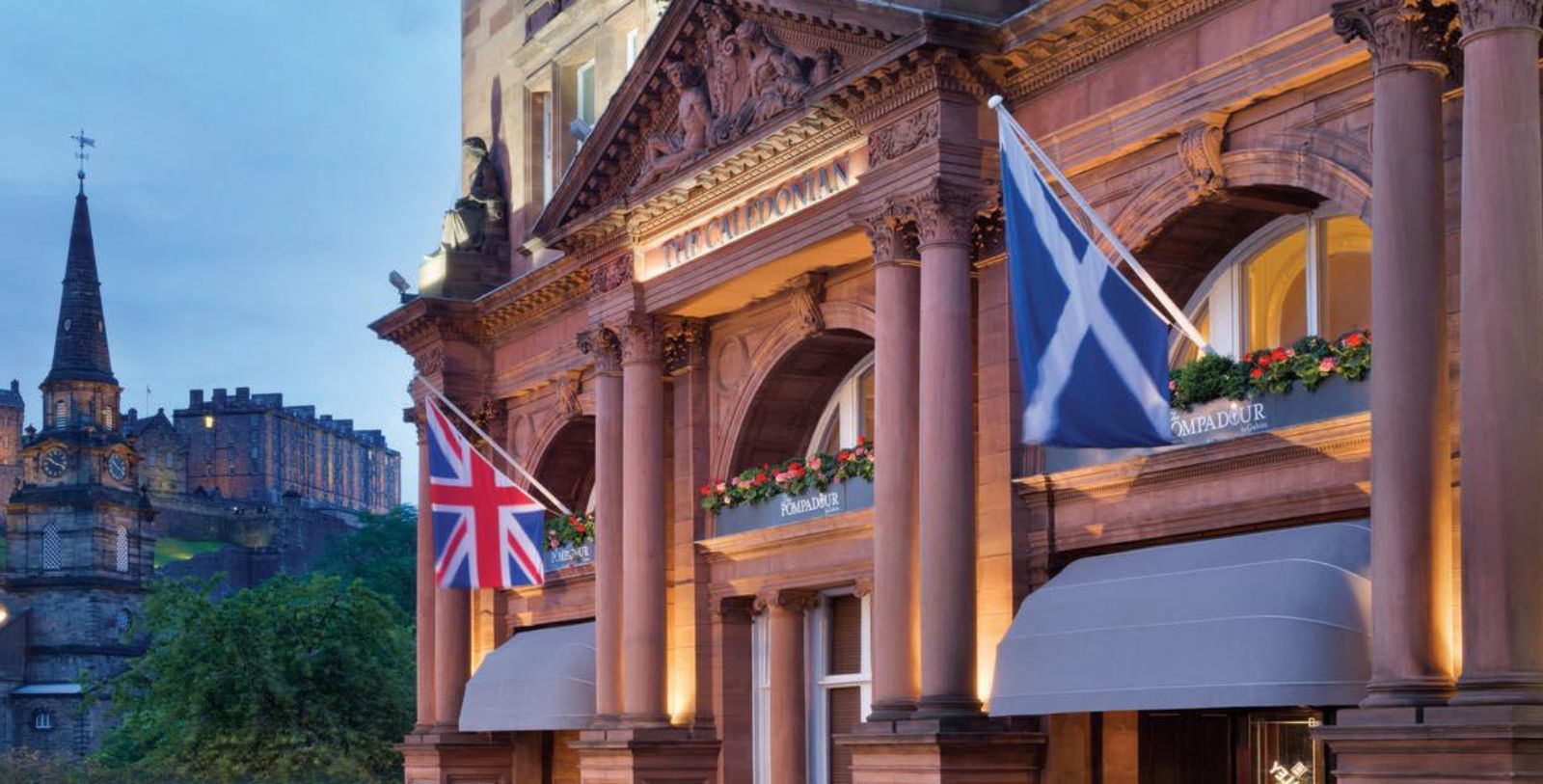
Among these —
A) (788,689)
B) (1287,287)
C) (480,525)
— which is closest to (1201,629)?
(1287,287)

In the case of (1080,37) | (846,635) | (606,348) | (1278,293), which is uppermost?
(1080,37)

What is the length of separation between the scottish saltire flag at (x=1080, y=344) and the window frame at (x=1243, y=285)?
2308mm

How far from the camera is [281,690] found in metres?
51.6

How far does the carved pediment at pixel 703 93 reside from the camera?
1091 inches

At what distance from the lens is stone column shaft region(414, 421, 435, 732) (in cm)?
3988

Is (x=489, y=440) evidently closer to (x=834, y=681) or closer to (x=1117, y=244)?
(x=834, y=681)

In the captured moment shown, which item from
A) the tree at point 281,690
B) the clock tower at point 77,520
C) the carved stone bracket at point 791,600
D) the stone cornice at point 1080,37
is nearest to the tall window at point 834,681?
the carved stone bracket at point 791,600

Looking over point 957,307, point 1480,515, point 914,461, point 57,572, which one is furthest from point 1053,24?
point 57,572

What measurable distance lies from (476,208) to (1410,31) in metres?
22.5

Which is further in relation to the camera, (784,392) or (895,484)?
(784,392)

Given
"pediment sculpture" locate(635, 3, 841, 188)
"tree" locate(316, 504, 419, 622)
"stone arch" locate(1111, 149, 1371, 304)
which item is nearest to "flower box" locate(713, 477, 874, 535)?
"pediment sculpture" locate(635, 3, 841, 188)

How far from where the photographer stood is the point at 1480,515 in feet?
60.9

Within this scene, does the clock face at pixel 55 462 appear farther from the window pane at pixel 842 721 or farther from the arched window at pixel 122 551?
the window pane at pixel 842 721

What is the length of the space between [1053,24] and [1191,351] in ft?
12.5
